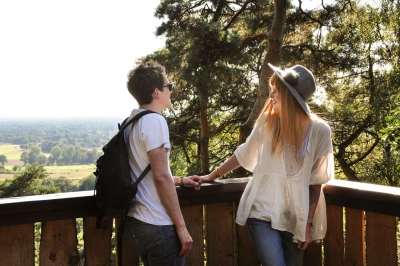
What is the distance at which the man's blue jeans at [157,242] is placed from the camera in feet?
5.97

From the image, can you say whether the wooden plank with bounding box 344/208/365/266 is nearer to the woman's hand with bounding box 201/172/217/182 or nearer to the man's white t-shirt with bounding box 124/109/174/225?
the woman's hand with bounding box 201/172/217/182

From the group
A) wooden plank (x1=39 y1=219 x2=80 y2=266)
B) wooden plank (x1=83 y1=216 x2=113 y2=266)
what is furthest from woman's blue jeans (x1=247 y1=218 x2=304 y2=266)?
wooden plank (x1=39 y1=219 x2=80 y2=266)

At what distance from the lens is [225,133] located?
15.0m

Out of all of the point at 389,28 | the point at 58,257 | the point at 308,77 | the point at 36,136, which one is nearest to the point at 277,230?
the point at 308,77

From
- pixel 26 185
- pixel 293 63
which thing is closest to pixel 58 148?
pixel 26 185

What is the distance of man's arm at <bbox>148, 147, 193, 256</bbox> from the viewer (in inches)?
70.6

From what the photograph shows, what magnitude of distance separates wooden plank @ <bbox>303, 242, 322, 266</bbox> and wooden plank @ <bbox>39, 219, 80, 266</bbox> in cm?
130

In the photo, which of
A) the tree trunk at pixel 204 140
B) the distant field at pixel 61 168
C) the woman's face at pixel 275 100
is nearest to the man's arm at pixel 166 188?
the woman's face at pixel 275 100

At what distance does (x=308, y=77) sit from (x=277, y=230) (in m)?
0.75

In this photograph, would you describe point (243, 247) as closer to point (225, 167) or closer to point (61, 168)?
point (225, 167)

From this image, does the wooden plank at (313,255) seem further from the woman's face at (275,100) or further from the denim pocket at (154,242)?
the denim pocket at (154,242)

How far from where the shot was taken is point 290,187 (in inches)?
80.0

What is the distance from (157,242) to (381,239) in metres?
1.11

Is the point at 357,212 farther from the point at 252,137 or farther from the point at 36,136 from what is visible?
the point at 36,136
